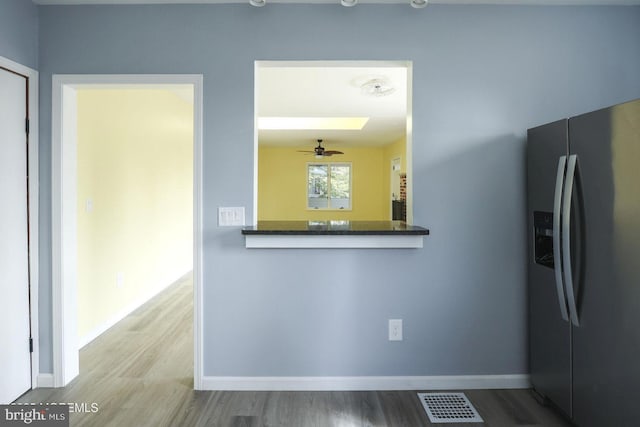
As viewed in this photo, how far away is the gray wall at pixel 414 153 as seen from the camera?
2293 millimetres

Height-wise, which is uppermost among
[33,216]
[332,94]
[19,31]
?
[332,94]

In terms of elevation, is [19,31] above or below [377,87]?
below

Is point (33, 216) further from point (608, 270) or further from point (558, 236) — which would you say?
point (608, 270)

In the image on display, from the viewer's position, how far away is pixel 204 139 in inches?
90.4

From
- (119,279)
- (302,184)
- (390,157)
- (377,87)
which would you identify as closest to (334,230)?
(377,87)

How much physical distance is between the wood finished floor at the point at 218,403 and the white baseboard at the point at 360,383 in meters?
0.04

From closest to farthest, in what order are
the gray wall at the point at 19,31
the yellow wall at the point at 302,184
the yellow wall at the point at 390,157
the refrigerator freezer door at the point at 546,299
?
the refrigerator freezer door at the point at 546,299
the gray wall at the point at 19,31
the yellow wall at the point at 390,157
the yellow wall at the point at 302,184

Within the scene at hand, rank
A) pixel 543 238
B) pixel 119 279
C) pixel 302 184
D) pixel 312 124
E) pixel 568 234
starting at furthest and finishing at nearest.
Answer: pixel 302 184, pixel 312 124, pixel 119 279, pixel 543 238, pixel 568 234

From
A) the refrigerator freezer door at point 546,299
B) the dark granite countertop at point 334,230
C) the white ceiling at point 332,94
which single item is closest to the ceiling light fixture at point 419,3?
the white ceiling at point 332,94

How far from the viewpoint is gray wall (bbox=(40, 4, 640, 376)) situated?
7.52ft

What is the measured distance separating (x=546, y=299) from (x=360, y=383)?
1154mm

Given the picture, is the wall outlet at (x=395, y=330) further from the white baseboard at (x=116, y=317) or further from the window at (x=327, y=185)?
the window at (x=327, y=185)

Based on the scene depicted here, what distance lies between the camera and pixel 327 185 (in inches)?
373

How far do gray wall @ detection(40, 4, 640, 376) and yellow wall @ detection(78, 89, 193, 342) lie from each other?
817 millimetres
